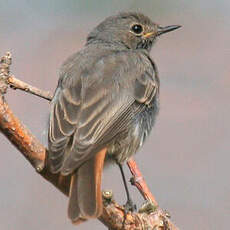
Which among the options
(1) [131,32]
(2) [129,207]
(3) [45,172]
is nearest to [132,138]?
(2) [129,207]

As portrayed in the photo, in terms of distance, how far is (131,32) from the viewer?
6785mm

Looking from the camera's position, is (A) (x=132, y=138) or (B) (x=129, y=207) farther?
(A) (x=132, y=138)

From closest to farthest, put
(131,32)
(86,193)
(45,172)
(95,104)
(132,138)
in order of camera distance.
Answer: (45,172) → (86,193) → (95,104) → (132,138) → (131,32)

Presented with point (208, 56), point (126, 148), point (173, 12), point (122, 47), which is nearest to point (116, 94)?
point (126, 148)

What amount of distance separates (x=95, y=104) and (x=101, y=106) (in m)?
0.04

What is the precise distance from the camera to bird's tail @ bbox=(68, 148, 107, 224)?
4.66m

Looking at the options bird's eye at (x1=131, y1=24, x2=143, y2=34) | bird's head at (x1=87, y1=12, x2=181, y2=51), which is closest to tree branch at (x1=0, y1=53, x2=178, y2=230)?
bird's head at (x1=87, y1=12, x2=181, y2=51)

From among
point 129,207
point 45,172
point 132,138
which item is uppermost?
point 45,172

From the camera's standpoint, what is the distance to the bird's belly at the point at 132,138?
5504 millimetres

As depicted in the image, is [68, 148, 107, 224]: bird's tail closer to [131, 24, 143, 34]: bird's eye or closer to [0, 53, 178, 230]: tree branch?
[0, 53, 178, 230]: tree branch

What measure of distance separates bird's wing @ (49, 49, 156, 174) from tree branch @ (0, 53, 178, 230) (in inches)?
4.7

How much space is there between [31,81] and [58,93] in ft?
6.64

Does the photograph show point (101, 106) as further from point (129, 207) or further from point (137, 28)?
point (137, 28)

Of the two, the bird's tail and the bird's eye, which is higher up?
the bird's eye
